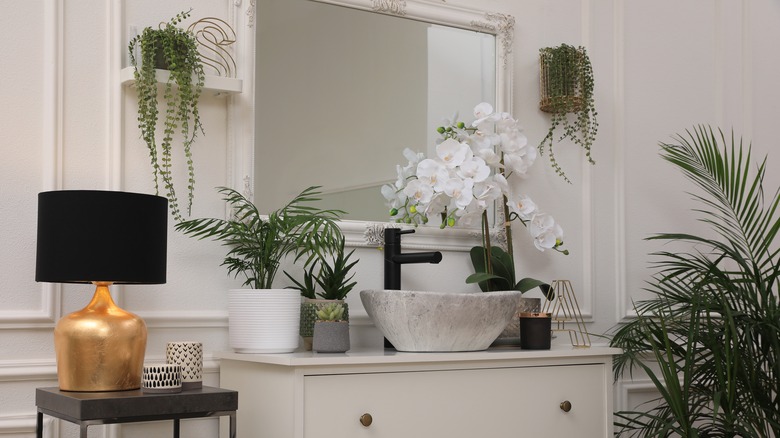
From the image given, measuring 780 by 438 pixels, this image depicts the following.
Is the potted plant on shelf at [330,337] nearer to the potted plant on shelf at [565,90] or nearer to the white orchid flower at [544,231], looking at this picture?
the white orchid flower at [544,231]

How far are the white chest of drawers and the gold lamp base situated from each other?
0.90ft

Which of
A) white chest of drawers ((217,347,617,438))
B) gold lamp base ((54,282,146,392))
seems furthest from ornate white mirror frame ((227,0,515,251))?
gold lamp base ((54,282,146,392))

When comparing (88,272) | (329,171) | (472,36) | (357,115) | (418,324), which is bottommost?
(418,324)

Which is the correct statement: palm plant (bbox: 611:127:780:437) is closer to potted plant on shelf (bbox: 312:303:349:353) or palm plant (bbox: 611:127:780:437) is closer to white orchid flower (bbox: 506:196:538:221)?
white orchid flower (bbox: 506:196:538:221)

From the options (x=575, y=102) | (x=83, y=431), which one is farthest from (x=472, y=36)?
(x=83, y=431)

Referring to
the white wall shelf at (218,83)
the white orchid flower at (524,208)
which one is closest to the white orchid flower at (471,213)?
the white orchid flower at (524,208)

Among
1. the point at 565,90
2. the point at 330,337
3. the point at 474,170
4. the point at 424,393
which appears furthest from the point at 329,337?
the point at 565,90

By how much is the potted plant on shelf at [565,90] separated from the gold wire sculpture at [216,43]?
A: 104cm

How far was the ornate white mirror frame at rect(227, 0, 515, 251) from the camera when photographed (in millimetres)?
2305

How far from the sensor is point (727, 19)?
336 cm

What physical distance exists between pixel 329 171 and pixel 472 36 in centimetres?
68

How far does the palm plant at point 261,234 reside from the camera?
2.14 metres

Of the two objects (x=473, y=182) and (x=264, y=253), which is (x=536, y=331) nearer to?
(x=473, y=182)

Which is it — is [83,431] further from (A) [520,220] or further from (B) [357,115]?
(A) [520,220]
